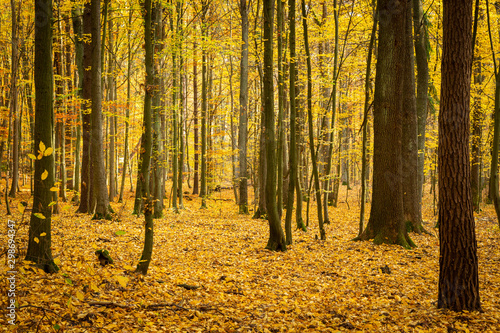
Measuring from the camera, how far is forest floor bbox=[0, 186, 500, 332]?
12.7ft

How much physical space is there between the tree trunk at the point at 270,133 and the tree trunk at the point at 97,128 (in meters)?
4.89

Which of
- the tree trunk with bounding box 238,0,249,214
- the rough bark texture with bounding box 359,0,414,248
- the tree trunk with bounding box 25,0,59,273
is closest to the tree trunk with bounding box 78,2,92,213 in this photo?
the tree trunk with bounding box 238,0,249,214

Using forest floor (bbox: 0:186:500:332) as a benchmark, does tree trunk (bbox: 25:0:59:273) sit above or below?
above

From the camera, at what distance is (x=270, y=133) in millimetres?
7504

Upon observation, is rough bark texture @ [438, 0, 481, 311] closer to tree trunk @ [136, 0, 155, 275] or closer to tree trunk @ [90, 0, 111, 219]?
tree trunk @ [136, 0, 155, 275]

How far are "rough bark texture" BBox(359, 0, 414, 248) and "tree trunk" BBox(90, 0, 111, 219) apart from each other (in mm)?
7620

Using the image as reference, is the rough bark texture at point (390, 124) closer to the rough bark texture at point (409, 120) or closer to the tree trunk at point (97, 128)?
the rough bark texture at point (409, 120)

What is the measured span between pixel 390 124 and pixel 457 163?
14.5ft

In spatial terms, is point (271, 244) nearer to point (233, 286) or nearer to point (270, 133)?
point (233, 286)

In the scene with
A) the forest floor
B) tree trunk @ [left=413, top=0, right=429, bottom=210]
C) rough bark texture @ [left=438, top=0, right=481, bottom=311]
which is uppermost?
tree trunk @ [left=413, top=0, right=429, bottom=210]

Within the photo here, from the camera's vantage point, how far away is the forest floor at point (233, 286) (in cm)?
387

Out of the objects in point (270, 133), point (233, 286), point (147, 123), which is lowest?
point (233, 286)

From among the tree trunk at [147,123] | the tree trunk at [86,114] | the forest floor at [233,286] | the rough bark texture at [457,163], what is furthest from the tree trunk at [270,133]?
the tree trunk at [86,114]

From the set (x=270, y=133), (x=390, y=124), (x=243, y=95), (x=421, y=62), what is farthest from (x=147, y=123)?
(x=421, y=62)
